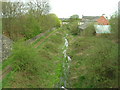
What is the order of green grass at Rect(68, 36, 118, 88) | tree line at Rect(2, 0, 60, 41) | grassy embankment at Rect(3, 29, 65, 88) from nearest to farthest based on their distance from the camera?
green grass at Rect(68, 36, 118, 88), grassy embankment at Rect(3, 29, 65, 88), tree line at Rect(2, 0, 60, 41)

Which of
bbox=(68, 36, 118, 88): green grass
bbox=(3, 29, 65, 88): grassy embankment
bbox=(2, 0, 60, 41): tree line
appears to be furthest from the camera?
bbox=(2, 0, 60, 41): tree line

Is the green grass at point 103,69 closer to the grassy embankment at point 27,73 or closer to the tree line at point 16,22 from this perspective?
the grassy embankment at point 27,73

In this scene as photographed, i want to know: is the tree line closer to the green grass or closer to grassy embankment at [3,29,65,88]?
grassy embankment at [3,29,65,88]

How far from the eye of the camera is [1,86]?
12016mm

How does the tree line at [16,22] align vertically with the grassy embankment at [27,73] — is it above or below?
above

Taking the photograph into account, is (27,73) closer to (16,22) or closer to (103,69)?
(103,69)

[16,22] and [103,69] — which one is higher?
[16,22]

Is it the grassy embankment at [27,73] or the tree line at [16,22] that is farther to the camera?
the tree line at [16,22]

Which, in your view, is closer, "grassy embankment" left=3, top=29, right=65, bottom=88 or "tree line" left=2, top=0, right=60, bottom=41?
"grassy embankment" left=3, top=29, right=65, bottom=88

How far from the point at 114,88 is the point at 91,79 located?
3.14 metres

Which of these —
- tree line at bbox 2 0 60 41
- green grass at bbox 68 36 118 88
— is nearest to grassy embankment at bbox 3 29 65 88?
green grass at bbox 68 36 118 88

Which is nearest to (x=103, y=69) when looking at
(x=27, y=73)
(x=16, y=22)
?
(x=27, y=73)

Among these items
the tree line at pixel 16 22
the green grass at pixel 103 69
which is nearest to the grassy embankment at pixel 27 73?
the green grass at pixel 103 69

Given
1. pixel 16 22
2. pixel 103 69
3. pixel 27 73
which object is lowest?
pixel 27 73
